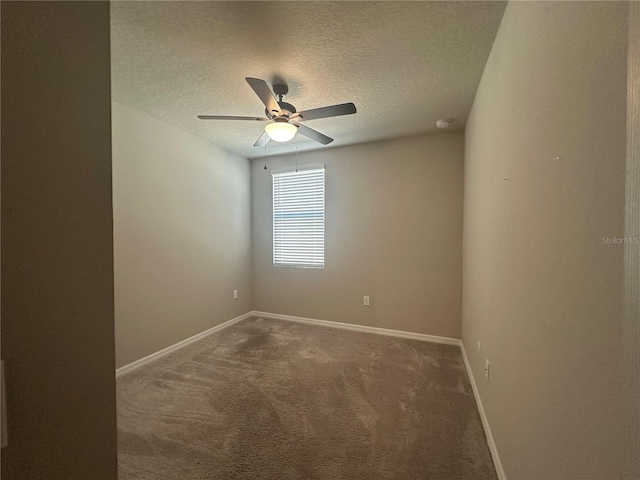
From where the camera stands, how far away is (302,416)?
5.88ft

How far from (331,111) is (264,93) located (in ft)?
1.68

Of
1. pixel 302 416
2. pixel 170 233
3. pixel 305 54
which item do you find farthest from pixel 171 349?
pixel 305 54

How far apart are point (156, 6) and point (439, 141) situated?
289 centimetres

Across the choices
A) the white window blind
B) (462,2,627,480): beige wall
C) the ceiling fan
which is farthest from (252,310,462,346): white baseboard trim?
the ceiling fan

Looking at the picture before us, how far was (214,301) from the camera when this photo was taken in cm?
343

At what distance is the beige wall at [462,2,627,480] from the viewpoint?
0.58 metres

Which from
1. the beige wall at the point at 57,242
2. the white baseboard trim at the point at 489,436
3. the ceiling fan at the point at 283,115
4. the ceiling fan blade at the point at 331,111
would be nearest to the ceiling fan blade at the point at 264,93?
the ceiling fan at the point at 283,115

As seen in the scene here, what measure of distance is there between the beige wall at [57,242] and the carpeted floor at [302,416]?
1.07m

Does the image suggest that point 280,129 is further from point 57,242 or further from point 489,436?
point 489,436

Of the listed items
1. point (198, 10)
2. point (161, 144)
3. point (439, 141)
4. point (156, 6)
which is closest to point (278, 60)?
point (198, 10)

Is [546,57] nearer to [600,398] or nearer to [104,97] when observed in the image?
[600,398]

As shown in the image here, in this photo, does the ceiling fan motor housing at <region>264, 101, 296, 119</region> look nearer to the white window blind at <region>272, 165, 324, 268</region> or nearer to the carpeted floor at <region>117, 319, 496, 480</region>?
the white window blind at <region>272, 165, 324, 268</region>

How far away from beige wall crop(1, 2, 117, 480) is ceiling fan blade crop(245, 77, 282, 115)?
978mm

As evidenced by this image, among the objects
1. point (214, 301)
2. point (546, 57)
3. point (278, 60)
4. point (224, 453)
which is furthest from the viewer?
point (214, 301)
